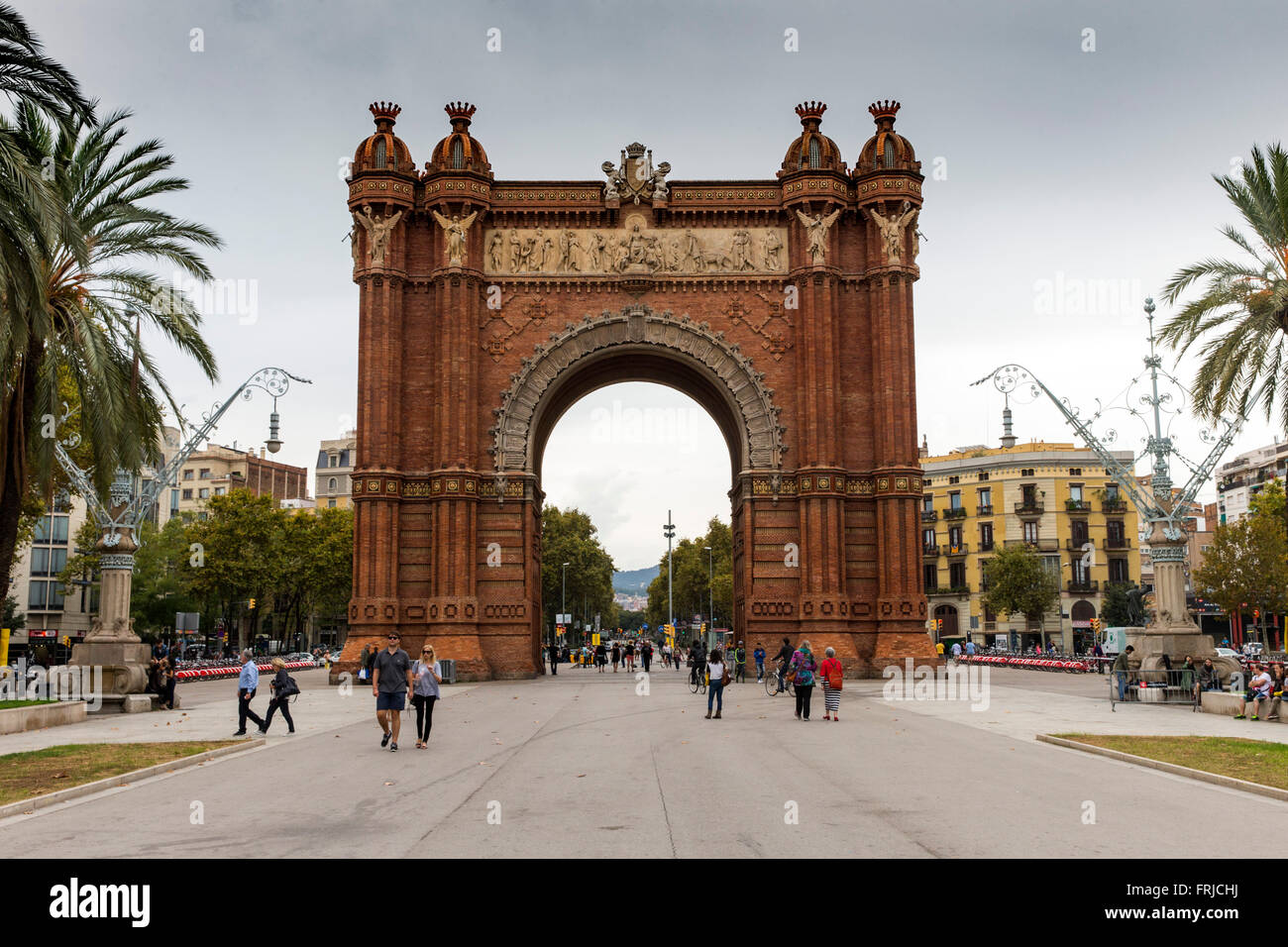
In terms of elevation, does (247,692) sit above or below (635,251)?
below

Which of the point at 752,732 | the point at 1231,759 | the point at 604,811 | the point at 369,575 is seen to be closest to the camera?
the point at 604,811

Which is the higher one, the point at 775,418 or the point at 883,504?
the point at 775,418

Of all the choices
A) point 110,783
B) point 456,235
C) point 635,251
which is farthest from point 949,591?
point 110,783

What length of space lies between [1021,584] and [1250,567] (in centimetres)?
1531

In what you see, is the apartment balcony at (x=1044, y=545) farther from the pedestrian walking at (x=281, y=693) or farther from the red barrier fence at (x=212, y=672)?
the pedestrian walking at (x=281, y=693)

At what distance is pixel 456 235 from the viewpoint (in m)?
39.5

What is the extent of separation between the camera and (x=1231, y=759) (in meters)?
15.4

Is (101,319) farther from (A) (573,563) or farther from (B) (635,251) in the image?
(A) (573,563)

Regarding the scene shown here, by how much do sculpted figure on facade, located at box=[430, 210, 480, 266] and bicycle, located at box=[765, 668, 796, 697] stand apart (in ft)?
59.9

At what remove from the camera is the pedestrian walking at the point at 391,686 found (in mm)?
17641

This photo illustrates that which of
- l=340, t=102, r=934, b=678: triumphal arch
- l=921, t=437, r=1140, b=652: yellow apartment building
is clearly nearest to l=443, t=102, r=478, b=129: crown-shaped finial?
l=340, t=102, r=934, b=678: triumphal arch

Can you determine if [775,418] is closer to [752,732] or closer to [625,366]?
[625,366]
